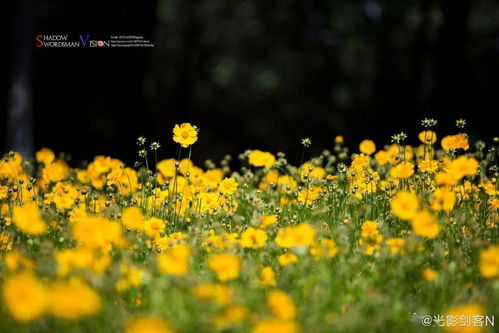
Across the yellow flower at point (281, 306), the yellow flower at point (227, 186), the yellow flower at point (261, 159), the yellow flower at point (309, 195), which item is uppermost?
the yellow flower at point (261, 159)

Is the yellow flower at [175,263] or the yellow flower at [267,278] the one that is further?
the yellow flower at [267,278]

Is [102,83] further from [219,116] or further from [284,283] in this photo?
[219,116]

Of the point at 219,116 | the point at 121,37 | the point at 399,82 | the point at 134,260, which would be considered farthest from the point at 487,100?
the point at 134,260

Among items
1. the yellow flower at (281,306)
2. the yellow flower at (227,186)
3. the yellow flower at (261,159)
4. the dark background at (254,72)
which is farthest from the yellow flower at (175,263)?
the dark background at (254,72)

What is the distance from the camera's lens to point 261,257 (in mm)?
2666

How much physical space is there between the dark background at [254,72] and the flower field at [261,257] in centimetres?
312

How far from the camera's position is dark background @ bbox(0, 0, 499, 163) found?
6.81 meters

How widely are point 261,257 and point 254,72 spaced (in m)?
15.6

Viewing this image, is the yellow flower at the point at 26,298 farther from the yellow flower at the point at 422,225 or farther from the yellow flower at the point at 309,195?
the yellow flower at the point at 309,195

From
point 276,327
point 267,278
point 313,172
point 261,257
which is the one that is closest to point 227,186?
point 313,172

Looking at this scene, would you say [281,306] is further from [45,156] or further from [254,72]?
[254,72]

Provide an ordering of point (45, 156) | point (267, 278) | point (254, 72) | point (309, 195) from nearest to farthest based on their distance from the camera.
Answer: point (267, 278) < point (309, 195) < point (45, 156) < point (254, 72)

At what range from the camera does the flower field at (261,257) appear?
1979mm

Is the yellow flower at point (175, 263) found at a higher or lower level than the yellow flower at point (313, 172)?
lower
